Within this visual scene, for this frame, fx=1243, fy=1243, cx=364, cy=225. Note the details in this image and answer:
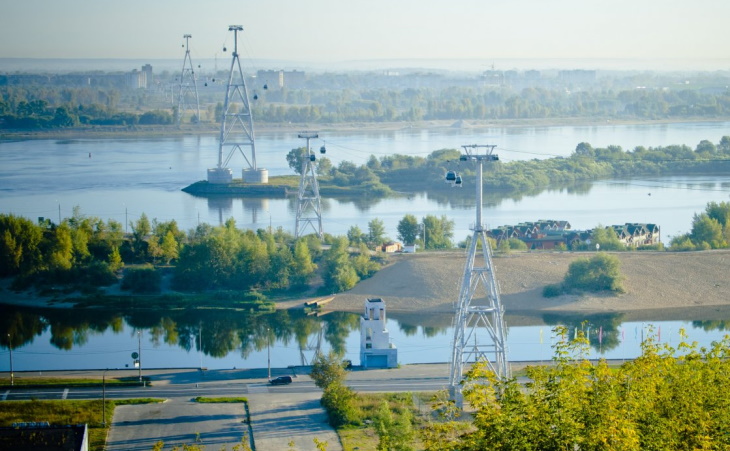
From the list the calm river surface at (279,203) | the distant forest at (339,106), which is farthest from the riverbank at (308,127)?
the calm river surface at (279,203)

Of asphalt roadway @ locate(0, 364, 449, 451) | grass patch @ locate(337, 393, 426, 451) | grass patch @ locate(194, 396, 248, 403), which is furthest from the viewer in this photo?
grass patch @ locate(194, 396, 248, 403)

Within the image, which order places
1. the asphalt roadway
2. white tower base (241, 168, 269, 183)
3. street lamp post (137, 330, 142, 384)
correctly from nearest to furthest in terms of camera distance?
the asphalt roadway < street lamp post (137, 330, 142, 384) < white tower base (241, 168, 269, 183)

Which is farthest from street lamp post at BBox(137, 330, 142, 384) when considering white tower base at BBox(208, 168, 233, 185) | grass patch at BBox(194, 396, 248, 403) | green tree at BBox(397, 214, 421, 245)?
white tower base at BBox(208, 168, 233, 185)

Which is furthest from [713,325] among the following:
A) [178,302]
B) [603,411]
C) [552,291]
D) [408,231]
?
[603,411]

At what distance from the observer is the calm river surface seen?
11.6m

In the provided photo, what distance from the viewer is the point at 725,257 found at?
1487 cm

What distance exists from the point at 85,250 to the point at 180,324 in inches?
93.8

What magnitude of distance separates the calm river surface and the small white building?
54cm

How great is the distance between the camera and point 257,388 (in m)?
9.77

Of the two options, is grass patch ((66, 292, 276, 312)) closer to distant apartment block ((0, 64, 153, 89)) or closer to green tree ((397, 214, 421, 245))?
green tree ((397, 214, 421, 245))

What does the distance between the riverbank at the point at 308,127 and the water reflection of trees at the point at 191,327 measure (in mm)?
24839

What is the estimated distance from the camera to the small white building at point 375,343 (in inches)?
413

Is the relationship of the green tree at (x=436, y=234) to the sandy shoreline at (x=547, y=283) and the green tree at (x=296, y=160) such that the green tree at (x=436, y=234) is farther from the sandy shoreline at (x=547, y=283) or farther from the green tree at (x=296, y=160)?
the green tree at (x=296, y=160)

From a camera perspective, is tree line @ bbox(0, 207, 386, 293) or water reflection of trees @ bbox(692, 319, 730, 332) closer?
water reflection of trees @ bbox(692, 319, 730, 332)
